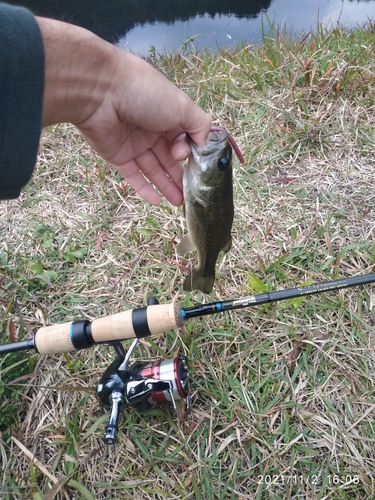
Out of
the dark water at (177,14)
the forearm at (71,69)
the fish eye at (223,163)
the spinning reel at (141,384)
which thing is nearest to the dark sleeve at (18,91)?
the forearm at (71,69)

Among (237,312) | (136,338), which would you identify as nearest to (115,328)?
(136,338)

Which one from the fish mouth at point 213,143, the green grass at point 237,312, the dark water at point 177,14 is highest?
the fish mouth at point 213,143

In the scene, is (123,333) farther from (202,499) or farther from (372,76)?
(372,76)

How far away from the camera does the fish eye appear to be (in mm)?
1970

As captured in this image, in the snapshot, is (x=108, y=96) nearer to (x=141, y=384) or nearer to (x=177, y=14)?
(x=141, y=384)

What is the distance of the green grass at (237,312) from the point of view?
2033mm

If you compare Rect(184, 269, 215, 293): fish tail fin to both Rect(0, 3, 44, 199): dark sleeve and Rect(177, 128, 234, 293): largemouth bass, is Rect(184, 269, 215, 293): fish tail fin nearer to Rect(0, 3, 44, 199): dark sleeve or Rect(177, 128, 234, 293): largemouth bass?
Rect(177, 128, 234, 293): largemouth bass

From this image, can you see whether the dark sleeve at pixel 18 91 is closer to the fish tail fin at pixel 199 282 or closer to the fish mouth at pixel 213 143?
the fish mouth at pixel 213 143

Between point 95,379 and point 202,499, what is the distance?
945mm

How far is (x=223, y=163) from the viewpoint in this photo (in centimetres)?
198

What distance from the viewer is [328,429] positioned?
6.80ft

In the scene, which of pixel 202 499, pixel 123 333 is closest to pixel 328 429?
pixel 202 499

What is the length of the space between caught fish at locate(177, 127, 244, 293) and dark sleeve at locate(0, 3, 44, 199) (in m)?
0.88

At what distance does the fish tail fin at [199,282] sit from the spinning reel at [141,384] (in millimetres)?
436
